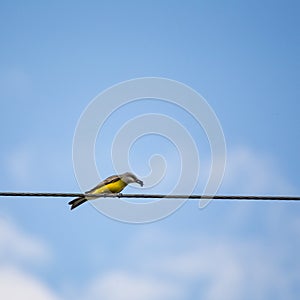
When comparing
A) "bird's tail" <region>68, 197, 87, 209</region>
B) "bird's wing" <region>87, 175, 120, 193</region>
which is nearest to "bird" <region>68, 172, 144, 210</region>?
"bird's wing" <region>87, 175, 120, 193</region>

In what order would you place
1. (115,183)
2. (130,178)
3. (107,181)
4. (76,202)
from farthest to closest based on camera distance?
(130,178) → (115,183) → (107,181) → (76,202)

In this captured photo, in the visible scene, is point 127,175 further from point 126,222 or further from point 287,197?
point 287,197

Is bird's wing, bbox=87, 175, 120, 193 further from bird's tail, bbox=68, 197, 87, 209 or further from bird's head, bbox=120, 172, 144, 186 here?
bird's tail, bbox=68, 197, 87, 209

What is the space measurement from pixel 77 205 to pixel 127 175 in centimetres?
157

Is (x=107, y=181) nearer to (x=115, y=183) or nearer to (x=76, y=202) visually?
(x=115, y=183)

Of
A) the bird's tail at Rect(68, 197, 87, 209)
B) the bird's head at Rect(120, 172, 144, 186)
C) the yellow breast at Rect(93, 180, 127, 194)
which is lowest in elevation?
the bird's tail at Rect(68, 197, 87, 209)

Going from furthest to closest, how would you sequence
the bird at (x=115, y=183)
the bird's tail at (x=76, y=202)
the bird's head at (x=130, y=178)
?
the bird's head at (x=130, y=178) → the bird at (x=115, y=183) → the bird's tail at (x=76, y=202)

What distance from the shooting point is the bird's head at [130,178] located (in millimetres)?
12992

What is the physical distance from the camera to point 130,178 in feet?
42.7

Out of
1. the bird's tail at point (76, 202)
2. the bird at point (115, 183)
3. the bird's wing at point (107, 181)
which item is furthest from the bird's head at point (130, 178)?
the bird's tail at point (76, 202)

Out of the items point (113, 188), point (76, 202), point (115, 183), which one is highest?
point (115, 183)

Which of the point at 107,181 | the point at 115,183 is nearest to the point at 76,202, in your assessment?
the point at 107,181

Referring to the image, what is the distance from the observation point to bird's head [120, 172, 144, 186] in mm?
12992

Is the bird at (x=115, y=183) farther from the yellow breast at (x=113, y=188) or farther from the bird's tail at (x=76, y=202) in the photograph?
the bird's tail at (x=76, y=202)
